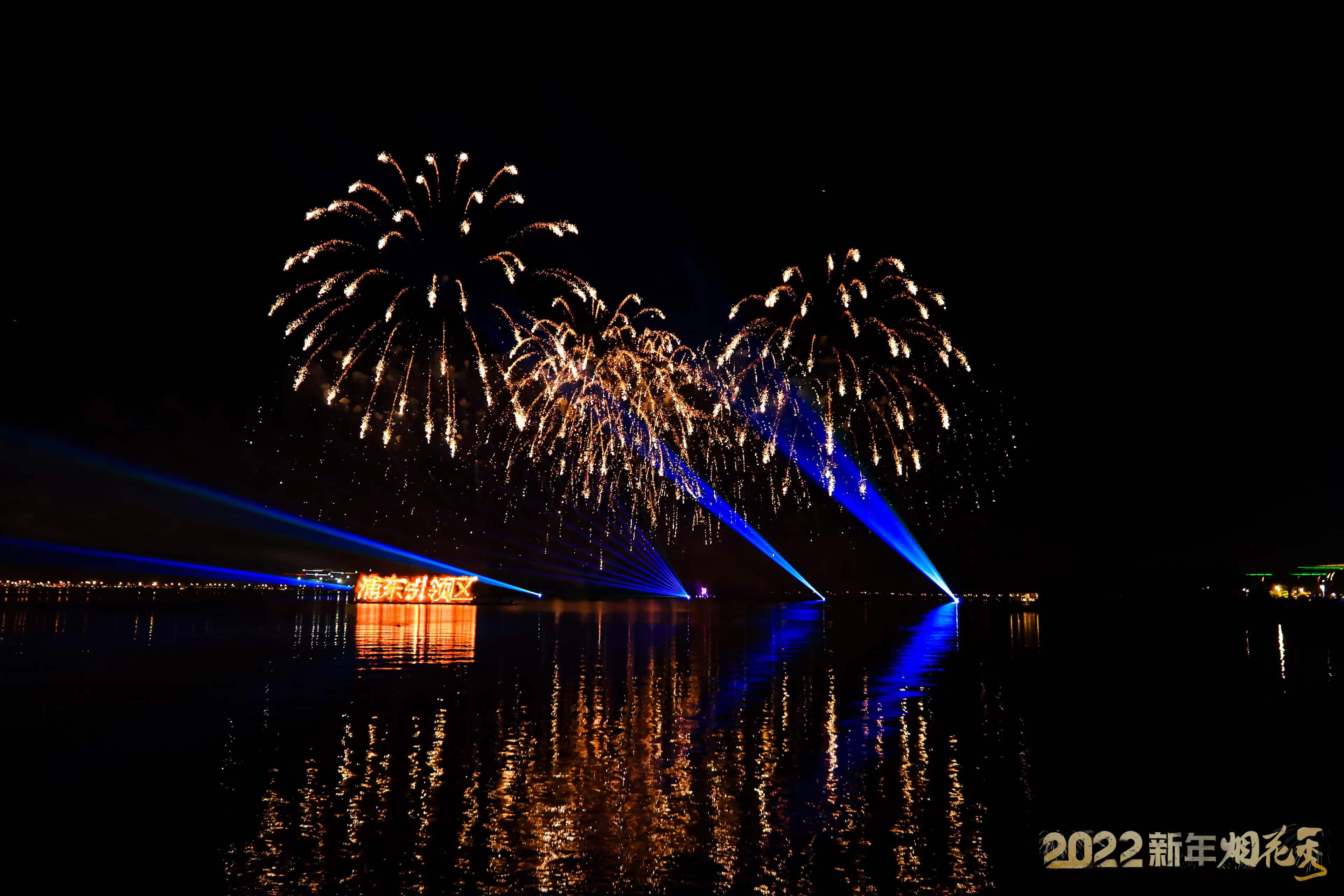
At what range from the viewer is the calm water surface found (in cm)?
794

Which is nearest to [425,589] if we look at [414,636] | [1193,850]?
[414,636]

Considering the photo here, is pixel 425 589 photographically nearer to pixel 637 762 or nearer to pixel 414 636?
pixel 414 636

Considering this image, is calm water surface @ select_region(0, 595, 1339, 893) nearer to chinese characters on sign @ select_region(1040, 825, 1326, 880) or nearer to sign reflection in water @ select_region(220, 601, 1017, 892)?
sign reflection in water @ select_region(220, 601, 1017, 892)

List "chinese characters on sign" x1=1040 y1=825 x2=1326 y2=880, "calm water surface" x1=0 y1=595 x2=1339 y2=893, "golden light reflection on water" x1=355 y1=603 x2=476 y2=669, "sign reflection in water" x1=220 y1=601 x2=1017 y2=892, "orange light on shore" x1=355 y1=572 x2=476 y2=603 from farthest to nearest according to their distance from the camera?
"orange light on shore" x1=355 y1=572 x2=476 y2=603 < "golden light reflection on water" x1=355 y1=603 x2=476 y2=669 < "chinese characters on sign" x1=1040 y1=825 x2=1326 y2=880 < "calm water surface" x1=0 y1=595 x2=1339 y2=893 < "sign reflection in water" x1=220 y1=601 x2=1017 y2=892

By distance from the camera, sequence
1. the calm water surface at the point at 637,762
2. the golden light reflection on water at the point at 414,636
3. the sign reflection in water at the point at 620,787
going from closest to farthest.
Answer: the sign reflection in water at the point at 620,787 → the calm water surface at the point at 637,762 → the golden light reflection on water at the point at 414,636

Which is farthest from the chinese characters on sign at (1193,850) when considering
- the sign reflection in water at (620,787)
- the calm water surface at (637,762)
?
the sign reflection in water at (620,787)

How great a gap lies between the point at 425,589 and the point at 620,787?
5842 cm

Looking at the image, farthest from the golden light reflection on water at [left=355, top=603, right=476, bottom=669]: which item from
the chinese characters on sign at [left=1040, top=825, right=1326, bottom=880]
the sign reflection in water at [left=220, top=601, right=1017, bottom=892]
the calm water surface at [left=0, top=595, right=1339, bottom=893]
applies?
the chinese characters on sign at [left=1040, top=825, right=1326, bottom=880]

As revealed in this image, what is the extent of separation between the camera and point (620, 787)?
10531 mm

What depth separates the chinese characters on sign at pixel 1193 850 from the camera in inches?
325

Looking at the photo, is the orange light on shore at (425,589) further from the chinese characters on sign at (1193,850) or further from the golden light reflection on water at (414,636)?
the chinese characters on sign at (1193,850)

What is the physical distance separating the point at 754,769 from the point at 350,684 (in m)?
11.1

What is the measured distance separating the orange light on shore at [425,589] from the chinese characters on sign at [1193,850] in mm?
59730

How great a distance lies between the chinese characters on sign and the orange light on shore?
2352 inches
